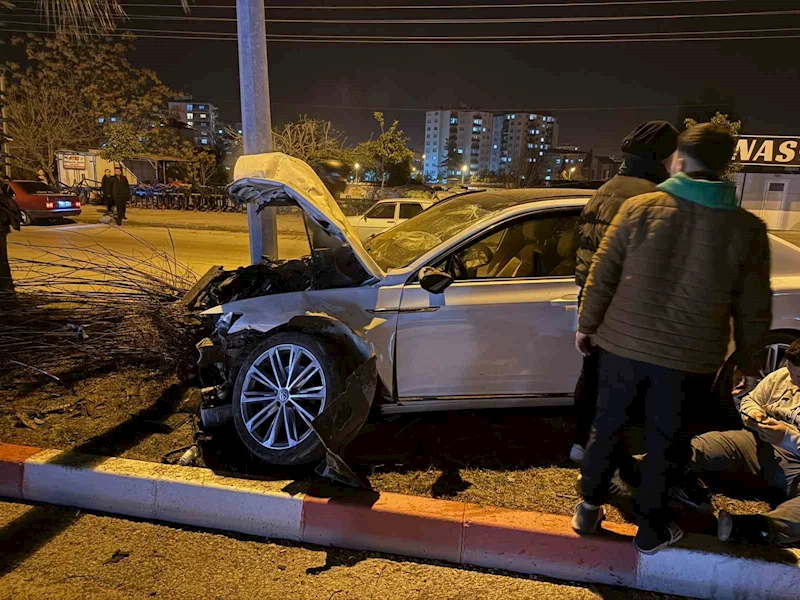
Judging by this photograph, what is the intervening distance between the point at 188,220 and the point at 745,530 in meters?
22.6

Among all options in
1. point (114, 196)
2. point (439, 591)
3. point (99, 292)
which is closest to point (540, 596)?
point (439, 591)

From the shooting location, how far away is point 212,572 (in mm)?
2707

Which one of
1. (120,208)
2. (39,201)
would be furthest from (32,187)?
(120,208)

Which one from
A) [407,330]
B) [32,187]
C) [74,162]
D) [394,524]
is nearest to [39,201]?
[32,187]

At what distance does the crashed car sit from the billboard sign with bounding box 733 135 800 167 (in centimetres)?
3142

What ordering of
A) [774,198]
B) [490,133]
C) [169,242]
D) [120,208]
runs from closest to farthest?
[169,242]
[120,208]
[774,198]
[490,133]

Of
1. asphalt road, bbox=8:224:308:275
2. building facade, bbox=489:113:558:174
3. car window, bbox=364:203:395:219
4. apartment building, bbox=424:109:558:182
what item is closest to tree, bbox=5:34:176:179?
asphalt road, bbox=8:224:308:275

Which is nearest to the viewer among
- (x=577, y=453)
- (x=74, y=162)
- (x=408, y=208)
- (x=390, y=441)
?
(x=577, y=453)

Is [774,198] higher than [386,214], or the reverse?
[774,198]

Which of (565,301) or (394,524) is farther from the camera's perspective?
(565,301)

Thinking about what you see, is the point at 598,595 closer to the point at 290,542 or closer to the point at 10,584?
the point at 290,542

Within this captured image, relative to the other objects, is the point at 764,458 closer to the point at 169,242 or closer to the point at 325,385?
the point at 325,385

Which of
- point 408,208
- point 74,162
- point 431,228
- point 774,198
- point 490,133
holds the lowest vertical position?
point 408,208

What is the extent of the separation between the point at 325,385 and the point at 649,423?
176 centimetres
